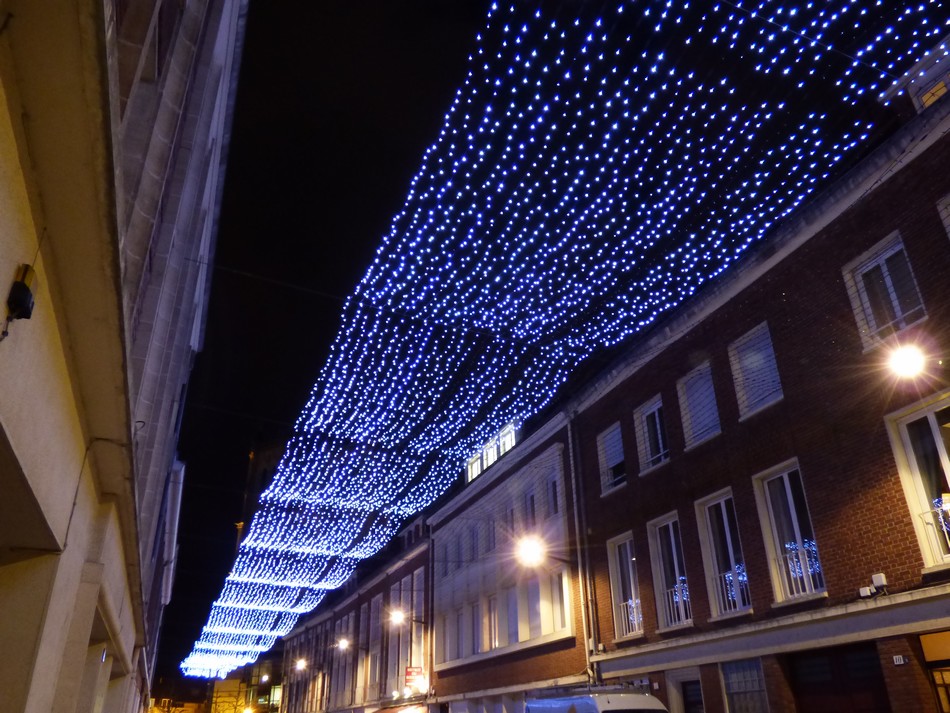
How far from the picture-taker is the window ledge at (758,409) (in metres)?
11.7

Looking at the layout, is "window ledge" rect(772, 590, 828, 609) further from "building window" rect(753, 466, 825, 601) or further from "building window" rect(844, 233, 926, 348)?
"building window" rect(844, 233, 926, 348)

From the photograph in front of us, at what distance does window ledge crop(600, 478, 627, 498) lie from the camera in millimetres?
15695

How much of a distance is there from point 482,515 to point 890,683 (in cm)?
1487

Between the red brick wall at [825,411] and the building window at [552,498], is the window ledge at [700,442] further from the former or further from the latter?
the building window at [552,498]

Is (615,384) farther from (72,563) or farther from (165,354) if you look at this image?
(72,563)

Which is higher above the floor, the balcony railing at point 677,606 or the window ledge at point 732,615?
the balcony railing at point 677,606

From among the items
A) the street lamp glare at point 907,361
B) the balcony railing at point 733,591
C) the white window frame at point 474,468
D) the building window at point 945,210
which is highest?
the white window frame at point 474,468

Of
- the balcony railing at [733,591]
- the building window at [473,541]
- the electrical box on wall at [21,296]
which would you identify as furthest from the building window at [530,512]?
the electrical box on wall at [21,296]

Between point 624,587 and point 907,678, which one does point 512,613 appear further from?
point 907,678

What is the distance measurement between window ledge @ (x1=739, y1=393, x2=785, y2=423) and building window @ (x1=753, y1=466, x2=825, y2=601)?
1.03 metres

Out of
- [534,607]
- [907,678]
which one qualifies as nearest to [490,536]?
[534,607]

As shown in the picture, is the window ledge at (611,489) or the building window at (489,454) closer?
the window ledge at (611,489)

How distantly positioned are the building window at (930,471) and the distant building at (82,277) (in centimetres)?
922

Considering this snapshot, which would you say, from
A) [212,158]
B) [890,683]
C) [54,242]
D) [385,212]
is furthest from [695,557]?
[54,242]
